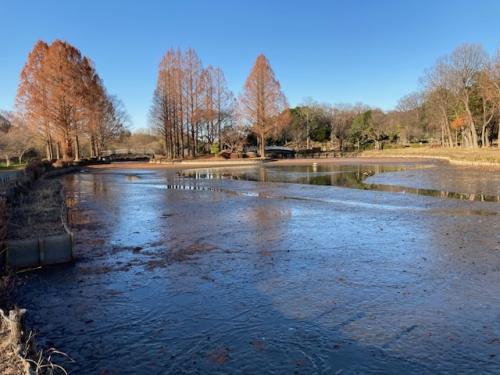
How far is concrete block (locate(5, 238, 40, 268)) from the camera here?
6.67 m

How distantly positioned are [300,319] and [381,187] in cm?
1486

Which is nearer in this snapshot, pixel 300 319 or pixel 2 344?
pixel 2 344

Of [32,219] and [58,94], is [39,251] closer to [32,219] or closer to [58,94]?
[32,219]

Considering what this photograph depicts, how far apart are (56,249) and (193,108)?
46.6 metres

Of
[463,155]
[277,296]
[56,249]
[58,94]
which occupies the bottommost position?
[277,296]

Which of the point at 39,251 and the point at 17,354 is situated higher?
the point at 17,354

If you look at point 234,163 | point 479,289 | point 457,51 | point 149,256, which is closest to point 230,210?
point 149,256

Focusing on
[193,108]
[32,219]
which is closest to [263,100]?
[193,108]

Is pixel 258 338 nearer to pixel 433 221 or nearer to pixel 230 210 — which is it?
pixel 433 221

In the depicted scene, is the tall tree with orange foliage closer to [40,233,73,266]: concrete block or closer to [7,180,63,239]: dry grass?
[7,180,63,239]: dry grass

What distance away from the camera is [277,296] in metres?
5.38

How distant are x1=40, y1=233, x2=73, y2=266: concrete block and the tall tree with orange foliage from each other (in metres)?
44.4

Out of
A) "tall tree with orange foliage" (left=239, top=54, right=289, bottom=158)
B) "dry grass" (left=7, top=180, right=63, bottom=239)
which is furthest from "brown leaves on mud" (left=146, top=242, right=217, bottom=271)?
"tall tree with orange foliage" (left=239, top=54, right=289, bottom=158)

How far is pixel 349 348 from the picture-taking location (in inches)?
156
